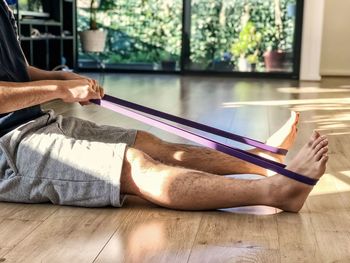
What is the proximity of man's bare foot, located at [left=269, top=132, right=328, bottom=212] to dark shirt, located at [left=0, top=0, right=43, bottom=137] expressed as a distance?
761 mm

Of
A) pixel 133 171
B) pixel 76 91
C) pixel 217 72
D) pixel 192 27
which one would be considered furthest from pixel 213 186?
pixel 192 27

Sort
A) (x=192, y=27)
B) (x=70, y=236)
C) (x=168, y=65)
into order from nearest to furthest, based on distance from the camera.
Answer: (x=70, y=236)
(x=192, y=27)
(x=168, y=65)

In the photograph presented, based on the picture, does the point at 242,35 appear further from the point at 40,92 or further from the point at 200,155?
the point at 40,92

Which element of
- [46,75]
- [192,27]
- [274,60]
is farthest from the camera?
[192,27]

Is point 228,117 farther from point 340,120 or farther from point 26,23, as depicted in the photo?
point 26,23

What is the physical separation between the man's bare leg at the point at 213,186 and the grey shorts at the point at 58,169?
50mm

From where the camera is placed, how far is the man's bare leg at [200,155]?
6.30 ft

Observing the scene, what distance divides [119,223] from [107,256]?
23 centimetres

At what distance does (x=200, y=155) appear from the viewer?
195 cm

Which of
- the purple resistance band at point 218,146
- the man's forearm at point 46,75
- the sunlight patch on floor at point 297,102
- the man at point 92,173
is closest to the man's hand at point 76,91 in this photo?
the man at point 92,173

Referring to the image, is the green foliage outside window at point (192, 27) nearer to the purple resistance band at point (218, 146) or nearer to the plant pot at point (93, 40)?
the plant pot at point (93, 40)

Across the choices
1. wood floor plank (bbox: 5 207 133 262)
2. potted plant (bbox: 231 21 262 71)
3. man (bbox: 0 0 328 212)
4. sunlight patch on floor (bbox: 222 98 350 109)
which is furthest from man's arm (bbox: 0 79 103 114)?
potted plant (bbox: 231 21 262 71)

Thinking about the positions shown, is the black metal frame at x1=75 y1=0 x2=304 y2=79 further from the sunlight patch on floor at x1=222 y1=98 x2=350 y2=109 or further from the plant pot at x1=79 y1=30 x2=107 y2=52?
the sunlight patch on floor at x1=222 y1=98 x2=350 y2=109

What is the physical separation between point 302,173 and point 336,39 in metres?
5.69
